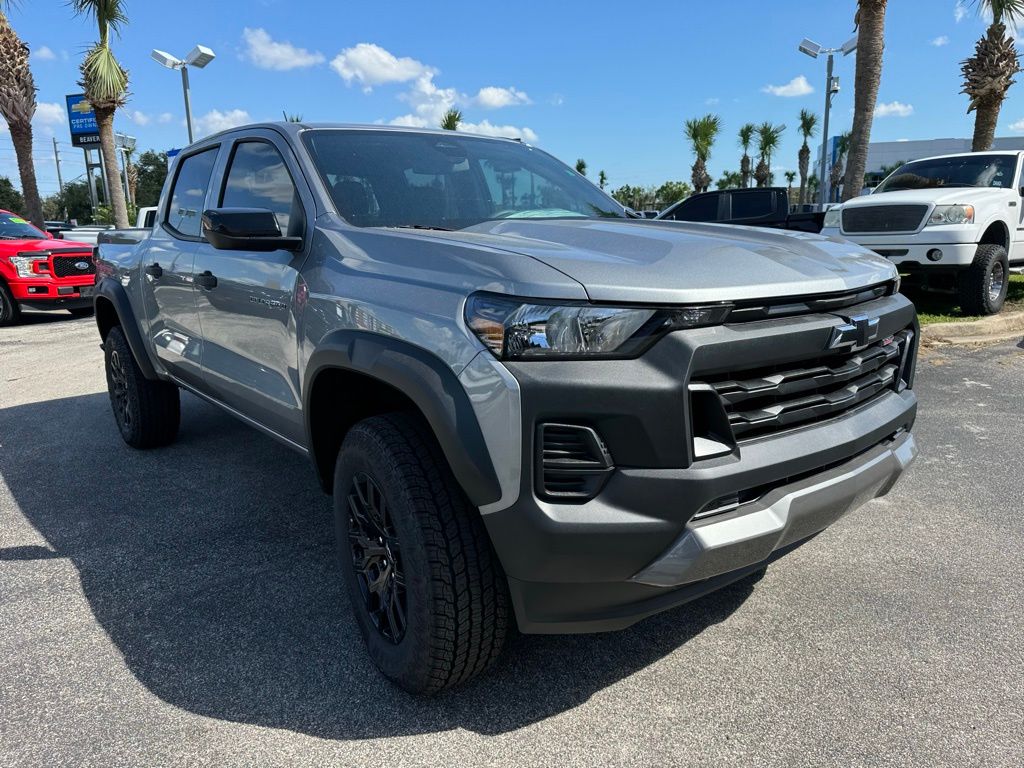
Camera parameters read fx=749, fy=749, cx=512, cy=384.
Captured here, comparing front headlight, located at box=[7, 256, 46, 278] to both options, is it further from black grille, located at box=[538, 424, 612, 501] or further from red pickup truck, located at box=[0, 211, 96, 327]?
black grille, located at box=[538, 424, 612, 501]

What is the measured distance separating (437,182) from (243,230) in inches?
34.1

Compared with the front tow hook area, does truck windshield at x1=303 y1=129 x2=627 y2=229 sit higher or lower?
higher

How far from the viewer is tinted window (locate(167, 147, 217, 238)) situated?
3838 millimetres

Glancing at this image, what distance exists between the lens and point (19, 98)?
18391 millimetres

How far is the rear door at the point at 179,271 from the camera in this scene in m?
3.75

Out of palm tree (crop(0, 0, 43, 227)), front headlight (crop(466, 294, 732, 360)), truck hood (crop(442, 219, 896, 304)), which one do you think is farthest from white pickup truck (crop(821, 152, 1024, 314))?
palm tree (crop(0, 0, 43, 227))

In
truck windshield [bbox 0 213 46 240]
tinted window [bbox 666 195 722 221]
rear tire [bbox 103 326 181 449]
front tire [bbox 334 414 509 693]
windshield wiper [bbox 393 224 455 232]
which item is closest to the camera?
front tire [bbox 334 414 509 693]

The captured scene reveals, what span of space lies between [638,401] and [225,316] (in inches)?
86.9

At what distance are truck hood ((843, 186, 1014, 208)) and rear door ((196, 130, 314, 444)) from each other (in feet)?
23.6

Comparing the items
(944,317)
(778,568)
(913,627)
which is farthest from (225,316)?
(944,317)

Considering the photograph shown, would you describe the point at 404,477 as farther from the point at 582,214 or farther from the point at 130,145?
the point at 130,145

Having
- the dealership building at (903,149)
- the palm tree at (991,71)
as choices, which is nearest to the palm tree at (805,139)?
the dealership building at (903,149)

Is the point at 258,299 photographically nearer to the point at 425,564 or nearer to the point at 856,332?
the point at 425,564

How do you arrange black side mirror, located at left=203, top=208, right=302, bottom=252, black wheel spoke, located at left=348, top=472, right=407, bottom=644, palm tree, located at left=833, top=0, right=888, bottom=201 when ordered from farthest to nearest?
palm tree, located at left=833, top=0, right=888, bottom=201
black side mirror, located at left=203, top=208, right=302, bottom=252
black wheel spoke, located at left=348, top=472, right=407, bottom=644
